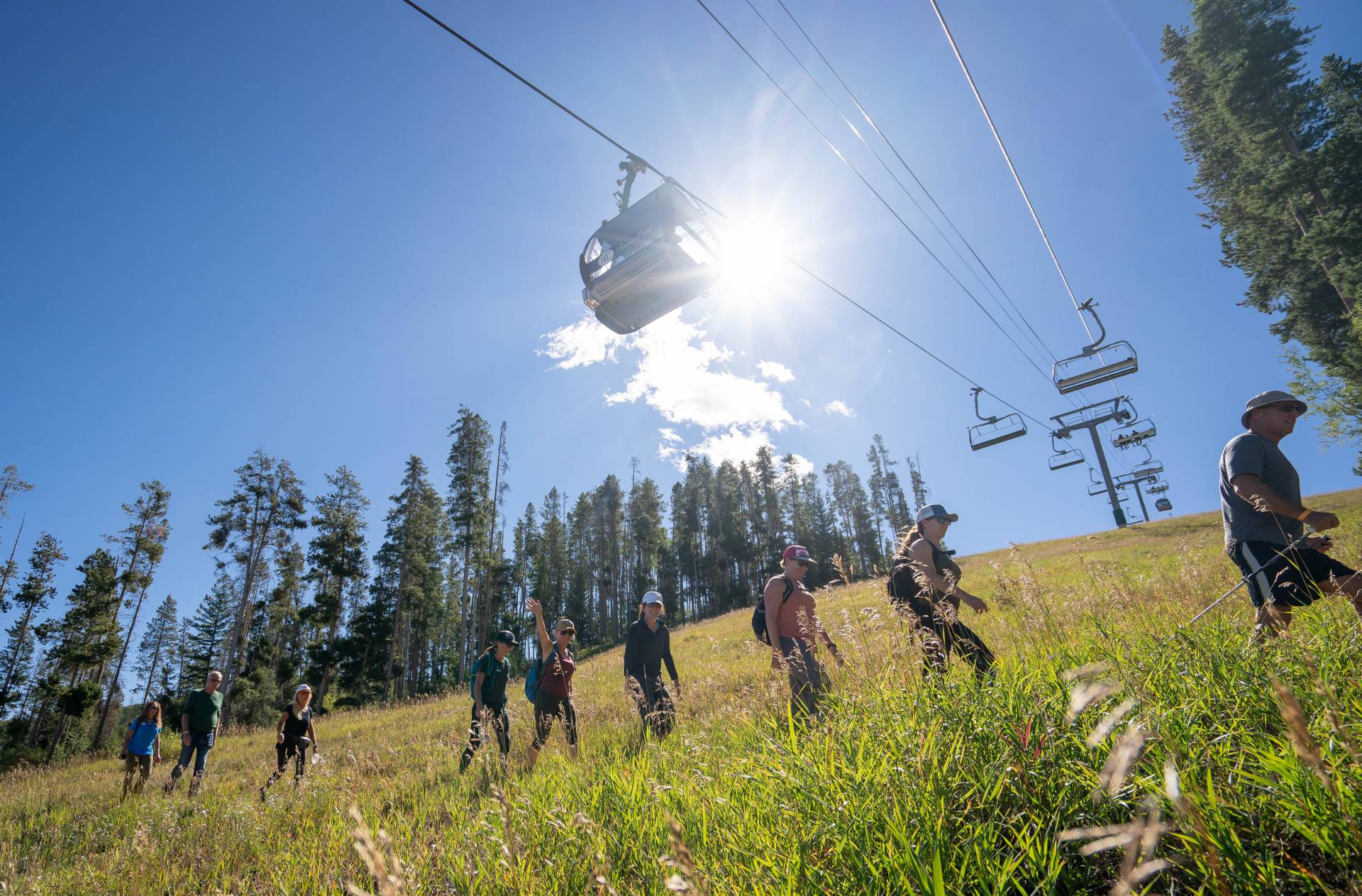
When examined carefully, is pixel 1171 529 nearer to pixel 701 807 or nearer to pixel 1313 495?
pixel 1313 495

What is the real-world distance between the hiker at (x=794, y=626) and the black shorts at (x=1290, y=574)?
2.74 meters

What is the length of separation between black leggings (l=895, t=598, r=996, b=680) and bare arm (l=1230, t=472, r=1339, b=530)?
6.36 ft

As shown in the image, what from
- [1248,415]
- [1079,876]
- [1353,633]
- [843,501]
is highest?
[843,501]

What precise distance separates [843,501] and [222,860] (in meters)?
71.3

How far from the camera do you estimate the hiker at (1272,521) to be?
3.40 meters

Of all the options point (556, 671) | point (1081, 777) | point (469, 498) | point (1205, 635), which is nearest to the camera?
point (1081, 777)

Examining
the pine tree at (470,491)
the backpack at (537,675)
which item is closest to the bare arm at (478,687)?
the backpack at (537,675)

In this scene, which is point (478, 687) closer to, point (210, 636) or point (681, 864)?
point (681, 864)

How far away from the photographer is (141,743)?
9.75 m

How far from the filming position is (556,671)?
21.0 feet

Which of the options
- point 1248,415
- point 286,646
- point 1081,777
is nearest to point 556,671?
point 1081,777

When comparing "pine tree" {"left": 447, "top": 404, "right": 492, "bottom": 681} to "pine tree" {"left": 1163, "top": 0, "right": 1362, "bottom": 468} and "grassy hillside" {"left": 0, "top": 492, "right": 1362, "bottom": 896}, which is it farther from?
"pine tree" {"left": 1163, "top": 0, "right": 1362, "bottom": 468}

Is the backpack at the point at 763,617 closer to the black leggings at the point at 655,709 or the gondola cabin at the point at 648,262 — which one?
the black leggings at the point at 655,709

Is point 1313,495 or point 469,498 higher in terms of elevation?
point 469,498
